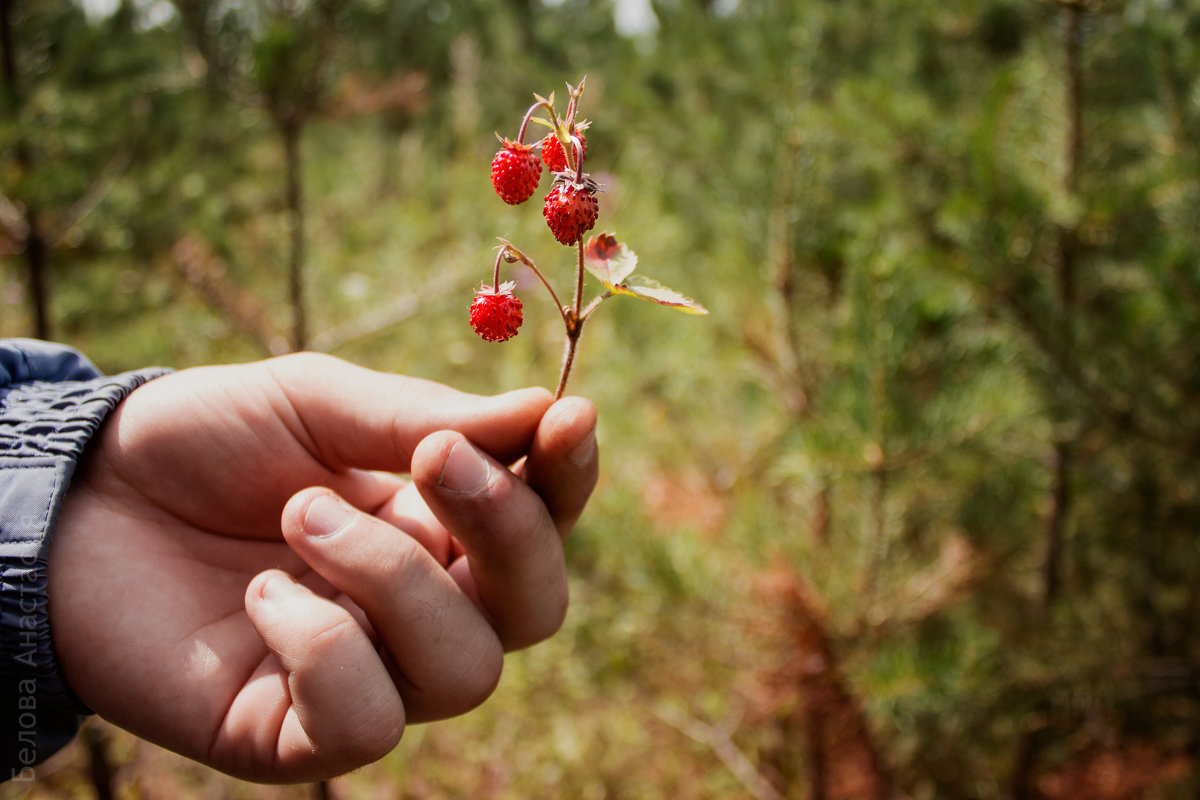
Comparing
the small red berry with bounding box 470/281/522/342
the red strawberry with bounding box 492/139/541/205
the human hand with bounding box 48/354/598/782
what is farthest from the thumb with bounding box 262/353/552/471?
the red strawberry with bounding box 492/139/541/205

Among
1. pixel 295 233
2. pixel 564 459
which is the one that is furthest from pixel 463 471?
pixel 295 233

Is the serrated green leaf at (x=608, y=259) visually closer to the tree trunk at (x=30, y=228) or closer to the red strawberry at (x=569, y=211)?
the red strawberry at (x=569, y=211)

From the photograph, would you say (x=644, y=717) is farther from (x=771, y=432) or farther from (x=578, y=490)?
(x=578, y=490)

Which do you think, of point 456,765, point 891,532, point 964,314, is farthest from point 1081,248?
point 456,765

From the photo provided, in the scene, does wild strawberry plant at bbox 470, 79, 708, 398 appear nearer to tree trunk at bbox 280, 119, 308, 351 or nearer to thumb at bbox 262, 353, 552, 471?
thumb at bbox 262, 353, 552, 471

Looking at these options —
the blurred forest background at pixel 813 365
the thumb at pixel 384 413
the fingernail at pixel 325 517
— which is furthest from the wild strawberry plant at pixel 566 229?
the blurred forest background at pixel 813 365
